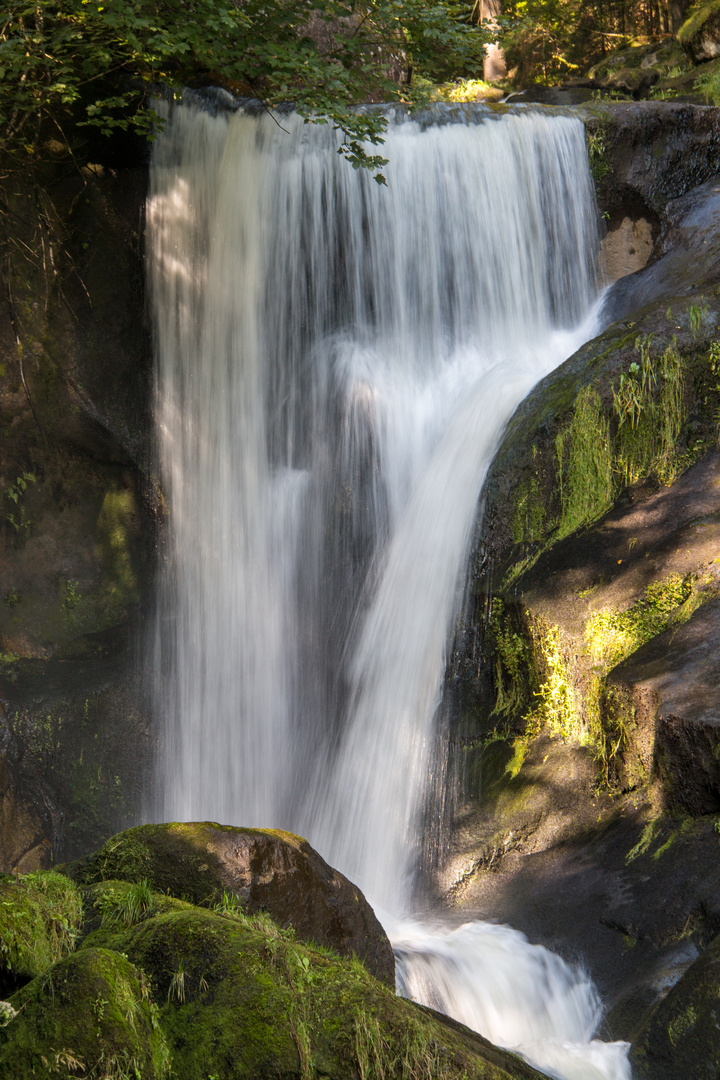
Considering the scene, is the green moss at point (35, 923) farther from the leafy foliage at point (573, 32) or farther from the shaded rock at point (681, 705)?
the leafy foliage at point (573, 32)

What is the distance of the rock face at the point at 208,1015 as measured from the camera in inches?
79.6

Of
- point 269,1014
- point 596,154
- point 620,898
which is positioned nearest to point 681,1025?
point 620,898

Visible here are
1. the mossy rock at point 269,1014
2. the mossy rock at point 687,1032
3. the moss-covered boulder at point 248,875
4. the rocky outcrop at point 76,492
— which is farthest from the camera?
the rocky outcrop at point 76,492

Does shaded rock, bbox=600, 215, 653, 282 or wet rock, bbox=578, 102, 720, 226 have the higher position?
wet rock, bbox=578, 102, 720, 226

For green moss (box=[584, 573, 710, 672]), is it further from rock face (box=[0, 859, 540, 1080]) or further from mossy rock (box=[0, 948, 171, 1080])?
mossy rock (box=[0, 948, 171, 1080])

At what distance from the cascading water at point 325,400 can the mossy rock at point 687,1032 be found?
3.09 metres

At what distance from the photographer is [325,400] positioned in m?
8.53

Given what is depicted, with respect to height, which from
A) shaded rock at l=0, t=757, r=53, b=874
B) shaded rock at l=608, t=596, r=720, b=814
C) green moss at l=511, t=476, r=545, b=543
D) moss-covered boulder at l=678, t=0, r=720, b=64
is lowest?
shaded rock at l=0, t=757, r=53, b=874

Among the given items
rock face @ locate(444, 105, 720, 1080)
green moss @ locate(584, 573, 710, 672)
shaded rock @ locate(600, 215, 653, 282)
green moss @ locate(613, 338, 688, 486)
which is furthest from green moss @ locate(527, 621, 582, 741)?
shaded rock @ locate(600, 215, 653, 282)

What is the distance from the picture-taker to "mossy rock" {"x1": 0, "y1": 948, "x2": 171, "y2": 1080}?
1976mm

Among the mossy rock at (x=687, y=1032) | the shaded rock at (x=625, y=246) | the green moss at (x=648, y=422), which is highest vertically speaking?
the shaded rock at (x=625, y=246)

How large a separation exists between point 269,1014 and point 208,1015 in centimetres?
17

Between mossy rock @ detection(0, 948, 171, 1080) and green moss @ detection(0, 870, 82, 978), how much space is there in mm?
239

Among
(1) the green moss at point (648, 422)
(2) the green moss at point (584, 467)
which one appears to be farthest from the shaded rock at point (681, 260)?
(2) the green moss at point (584, 467)
